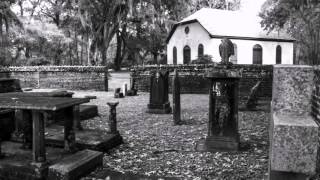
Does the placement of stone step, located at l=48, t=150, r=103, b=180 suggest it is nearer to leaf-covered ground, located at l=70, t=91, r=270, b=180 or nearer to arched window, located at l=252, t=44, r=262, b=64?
leaf-covered ground, located at l=70, t=91, r=270, b=180

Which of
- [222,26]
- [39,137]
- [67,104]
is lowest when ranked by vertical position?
[39,137]

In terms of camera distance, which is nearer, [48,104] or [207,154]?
[48,104]

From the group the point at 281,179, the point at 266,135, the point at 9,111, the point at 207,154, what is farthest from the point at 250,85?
the point at 281,179

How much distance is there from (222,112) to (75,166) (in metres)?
3.35

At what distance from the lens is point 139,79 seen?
20.7 meters

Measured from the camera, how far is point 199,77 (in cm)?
1988

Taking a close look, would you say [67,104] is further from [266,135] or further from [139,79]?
[139,79]

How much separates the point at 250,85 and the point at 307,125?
16.8m

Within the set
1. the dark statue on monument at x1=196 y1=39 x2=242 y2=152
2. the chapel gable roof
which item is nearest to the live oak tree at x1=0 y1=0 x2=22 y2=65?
the dark statue on monument at x1=196 y1=39 x2=242 y2=152

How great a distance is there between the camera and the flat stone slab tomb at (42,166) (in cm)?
507

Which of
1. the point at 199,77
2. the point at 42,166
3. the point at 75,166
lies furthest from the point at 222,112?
the point at 199,77

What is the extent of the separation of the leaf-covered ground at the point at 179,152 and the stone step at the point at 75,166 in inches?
5.7

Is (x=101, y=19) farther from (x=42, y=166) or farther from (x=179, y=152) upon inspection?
(x=42, y=166)

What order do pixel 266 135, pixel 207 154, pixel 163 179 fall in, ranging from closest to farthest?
pixel 163 179, pixel 207 154, pixel 266 135
